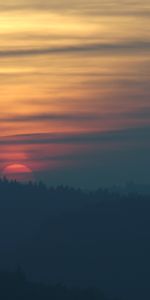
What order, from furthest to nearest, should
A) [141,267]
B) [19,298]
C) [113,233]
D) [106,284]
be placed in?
[113,233], [141,267], [106,284], [19,298]

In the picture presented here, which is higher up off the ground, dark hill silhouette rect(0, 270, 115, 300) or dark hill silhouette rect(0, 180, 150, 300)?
dark hill silhouette rect(0, 180, 150, 300)

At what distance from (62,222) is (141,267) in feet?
65.5

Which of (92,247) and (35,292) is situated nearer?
(35,292)

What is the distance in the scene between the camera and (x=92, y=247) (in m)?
172

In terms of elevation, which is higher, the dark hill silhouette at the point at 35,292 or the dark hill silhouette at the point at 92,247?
the dark hill silhouette at the point at 92,247

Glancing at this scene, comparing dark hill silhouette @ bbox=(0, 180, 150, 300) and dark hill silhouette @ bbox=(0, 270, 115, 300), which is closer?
dark hill silhouette @ bbox=(0, 270, 115, 300)

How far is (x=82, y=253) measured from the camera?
170 metres

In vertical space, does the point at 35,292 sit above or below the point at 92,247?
below

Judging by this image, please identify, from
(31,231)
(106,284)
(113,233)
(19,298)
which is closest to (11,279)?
(19,298)

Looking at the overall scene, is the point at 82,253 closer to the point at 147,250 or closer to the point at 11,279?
the point at 147,250

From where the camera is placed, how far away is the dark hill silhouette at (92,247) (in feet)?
509

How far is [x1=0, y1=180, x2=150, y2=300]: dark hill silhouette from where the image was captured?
15512cm

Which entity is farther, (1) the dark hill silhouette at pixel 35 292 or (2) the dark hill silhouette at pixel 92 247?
(2) the dark hill silhouette at pixel 92 247

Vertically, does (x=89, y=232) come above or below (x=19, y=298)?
above
